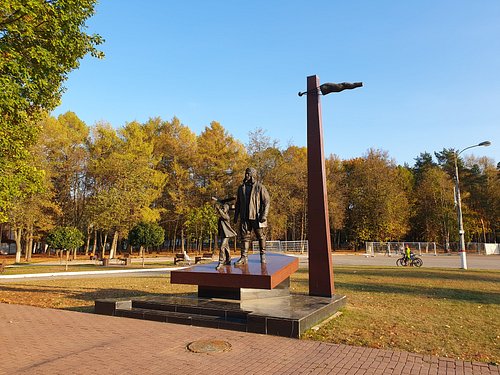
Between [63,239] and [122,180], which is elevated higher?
[122,180]

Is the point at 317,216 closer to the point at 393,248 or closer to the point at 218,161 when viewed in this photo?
the point at 218,161

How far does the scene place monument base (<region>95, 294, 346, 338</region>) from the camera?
6598mm

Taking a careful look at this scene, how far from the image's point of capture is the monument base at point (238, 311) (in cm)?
660

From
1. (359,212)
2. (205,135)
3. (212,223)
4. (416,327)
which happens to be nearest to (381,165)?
(359,212)

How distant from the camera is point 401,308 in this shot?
8867 millimetres

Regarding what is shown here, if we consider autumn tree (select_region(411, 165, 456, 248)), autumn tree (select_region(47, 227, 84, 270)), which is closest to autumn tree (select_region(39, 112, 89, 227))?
autumn tree (select_region(47, 227, 84, 270))

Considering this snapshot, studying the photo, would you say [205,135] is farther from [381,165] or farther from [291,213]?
[381,165]

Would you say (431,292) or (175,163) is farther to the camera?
(175,163)

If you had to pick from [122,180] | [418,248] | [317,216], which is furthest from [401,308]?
[418,248]

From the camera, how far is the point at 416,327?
7004 millimetres

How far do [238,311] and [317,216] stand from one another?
10.9ft

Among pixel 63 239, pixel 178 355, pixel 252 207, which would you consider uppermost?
pixel 252 207

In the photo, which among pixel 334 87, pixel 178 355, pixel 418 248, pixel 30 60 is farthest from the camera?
pixel 418 248

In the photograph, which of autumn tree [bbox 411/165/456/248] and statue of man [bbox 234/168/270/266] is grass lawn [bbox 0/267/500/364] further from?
autumn tree [bbox 411/165/456/248]
